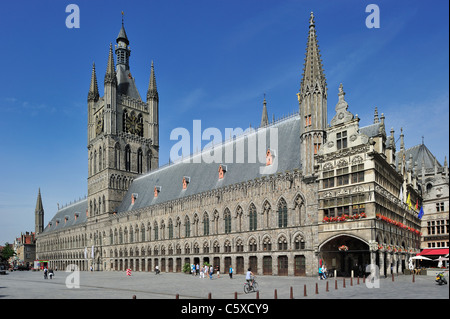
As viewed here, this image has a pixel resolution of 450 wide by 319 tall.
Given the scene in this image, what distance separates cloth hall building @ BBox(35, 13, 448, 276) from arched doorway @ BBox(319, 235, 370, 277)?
11 centimetres

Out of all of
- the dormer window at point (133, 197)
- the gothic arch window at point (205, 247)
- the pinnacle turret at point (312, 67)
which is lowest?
the gothic arch window at point (205, 247)

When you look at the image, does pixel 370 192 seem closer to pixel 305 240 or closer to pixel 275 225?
pixel 305 240

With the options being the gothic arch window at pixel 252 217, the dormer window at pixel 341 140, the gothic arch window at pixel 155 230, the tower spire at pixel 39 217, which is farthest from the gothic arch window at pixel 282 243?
the tower spire at pixel 39 217

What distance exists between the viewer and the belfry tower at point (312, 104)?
44.3 meters

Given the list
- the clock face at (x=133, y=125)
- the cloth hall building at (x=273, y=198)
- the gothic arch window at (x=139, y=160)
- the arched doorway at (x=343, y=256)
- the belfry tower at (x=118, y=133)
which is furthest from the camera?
the gothic arch window at (x=139, y=160)

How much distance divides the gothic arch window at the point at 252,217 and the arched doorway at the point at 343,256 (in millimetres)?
10003

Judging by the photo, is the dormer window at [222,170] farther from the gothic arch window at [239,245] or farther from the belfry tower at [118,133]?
the belfry tower at [118,133]

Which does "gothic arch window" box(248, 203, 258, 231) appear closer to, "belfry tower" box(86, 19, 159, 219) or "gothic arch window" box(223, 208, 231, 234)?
"gothic arch window" box(223, 208, 231, 234)

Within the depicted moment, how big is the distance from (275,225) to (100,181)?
5061cm

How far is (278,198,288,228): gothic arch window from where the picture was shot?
4594 cm

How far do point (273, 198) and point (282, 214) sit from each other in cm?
211

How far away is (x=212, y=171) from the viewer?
60.8 metres
